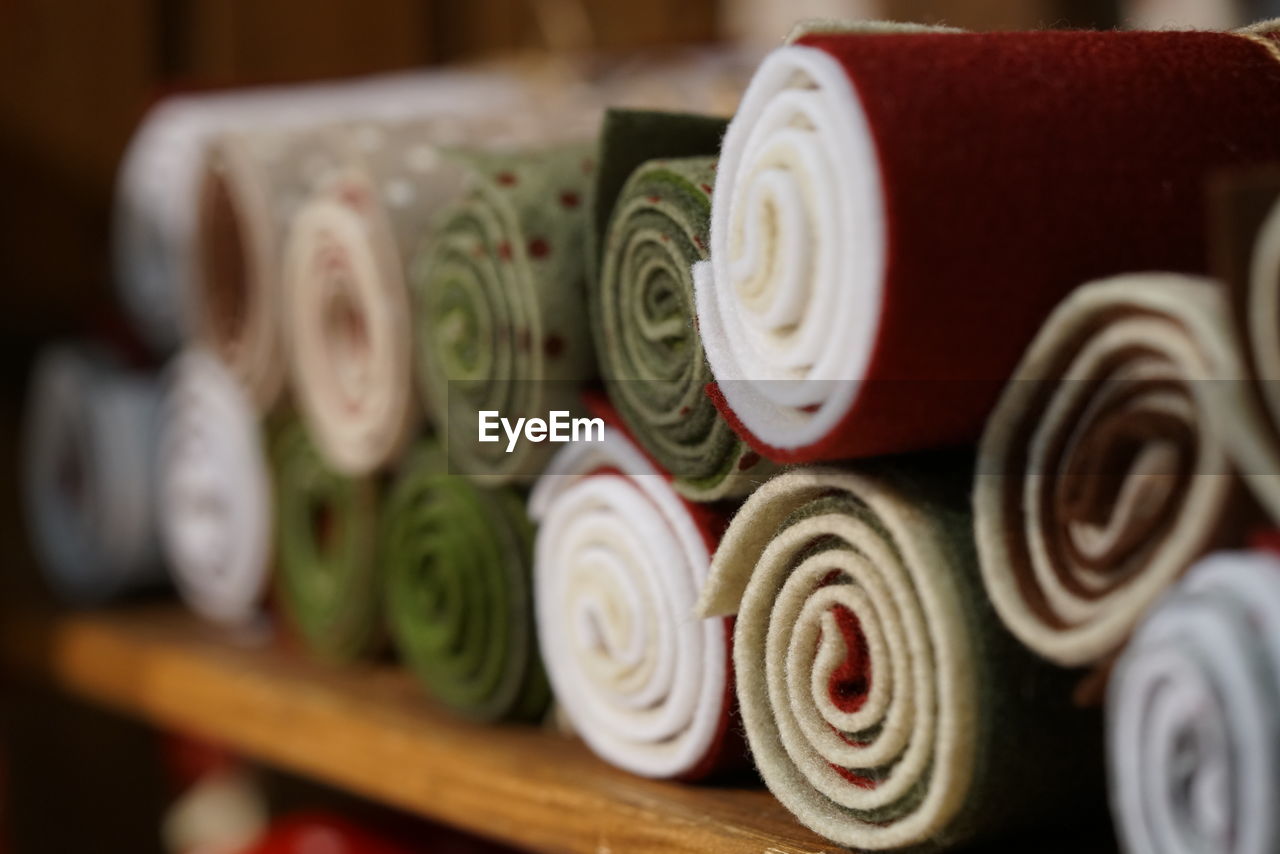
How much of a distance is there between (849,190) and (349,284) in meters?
0.30

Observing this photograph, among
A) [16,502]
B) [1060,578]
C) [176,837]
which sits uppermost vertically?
[1060,578]

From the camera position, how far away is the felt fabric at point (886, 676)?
1.01 feet

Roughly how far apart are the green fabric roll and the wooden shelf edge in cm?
2

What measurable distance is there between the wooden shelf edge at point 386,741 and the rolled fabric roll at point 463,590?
0.05 ft

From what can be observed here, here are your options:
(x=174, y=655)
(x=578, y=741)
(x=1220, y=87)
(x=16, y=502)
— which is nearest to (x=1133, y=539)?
(x=1220, y=87)

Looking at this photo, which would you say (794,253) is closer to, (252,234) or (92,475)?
(252,234)

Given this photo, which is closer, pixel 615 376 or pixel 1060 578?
pixel 1060 578

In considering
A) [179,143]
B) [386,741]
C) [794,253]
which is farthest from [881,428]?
[179,143]

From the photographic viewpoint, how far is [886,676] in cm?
32

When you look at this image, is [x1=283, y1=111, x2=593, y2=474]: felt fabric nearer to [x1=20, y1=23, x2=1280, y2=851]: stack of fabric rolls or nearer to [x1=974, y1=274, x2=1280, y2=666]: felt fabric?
[x1=20, y1=23, x2=1280, y2=851]: stack of fabric rolls

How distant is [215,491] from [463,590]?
0.23 meters

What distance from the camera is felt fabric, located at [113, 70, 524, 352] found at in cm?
74

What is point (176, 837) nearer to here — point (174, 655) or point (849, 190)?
point (174, 655)

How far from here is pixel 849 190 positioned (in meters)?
0.30
